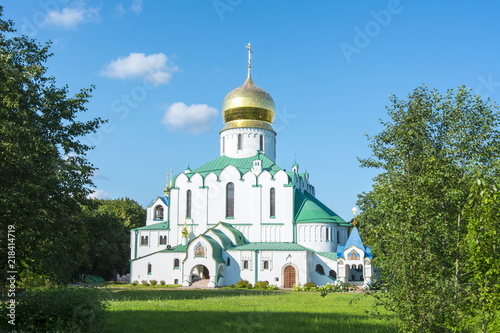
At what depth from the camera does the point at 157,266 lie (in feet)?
137

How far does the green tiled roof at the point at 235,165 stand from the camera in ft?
143

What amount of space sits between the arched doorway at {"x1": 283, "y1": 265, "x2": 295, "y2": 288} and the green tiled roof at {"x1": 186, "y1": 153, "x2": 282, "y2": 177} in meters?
8.42

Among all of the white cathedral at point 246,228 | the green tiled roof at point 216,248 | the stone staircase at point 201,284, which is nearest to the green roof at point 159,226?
the white cathedral at point 246,228

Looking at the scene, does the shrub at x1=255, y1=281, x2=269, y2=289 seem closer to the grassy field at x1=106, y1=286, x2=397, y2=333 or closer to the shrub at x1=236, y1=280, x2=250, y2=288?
the shrub at x1=236, y1=280, x2=250, y2=288

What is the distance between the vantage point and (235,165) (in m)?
45.0

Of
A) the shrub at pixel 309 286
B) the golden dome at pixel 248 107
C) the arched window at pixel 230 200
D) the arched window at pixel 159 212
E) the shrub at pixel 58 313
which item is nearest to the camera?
the shrub at pixel 58 313

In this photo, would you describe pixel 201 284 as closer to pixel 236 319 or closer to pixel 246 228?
pixel 246 228

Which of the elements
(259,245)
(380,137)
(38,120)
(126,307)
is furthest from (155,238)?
(380,137)

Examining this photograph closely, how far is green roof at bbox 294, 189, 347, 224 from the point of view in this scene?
4047 centimetres

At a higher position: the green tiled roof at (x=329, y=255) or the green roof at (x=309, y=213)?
the green roof at (x=309, y=213)

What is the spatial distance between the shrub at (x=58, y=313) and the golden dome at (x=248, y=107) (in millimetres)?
35484

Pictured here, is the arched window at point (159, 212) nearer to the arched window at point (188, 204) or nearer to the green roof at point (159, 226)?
the green roof at point (159, 226)

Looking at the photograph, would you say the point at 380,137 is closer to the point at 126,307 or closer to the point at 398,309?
the point at 398,309

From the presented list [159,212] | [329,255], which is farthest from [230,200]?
[329,255]
